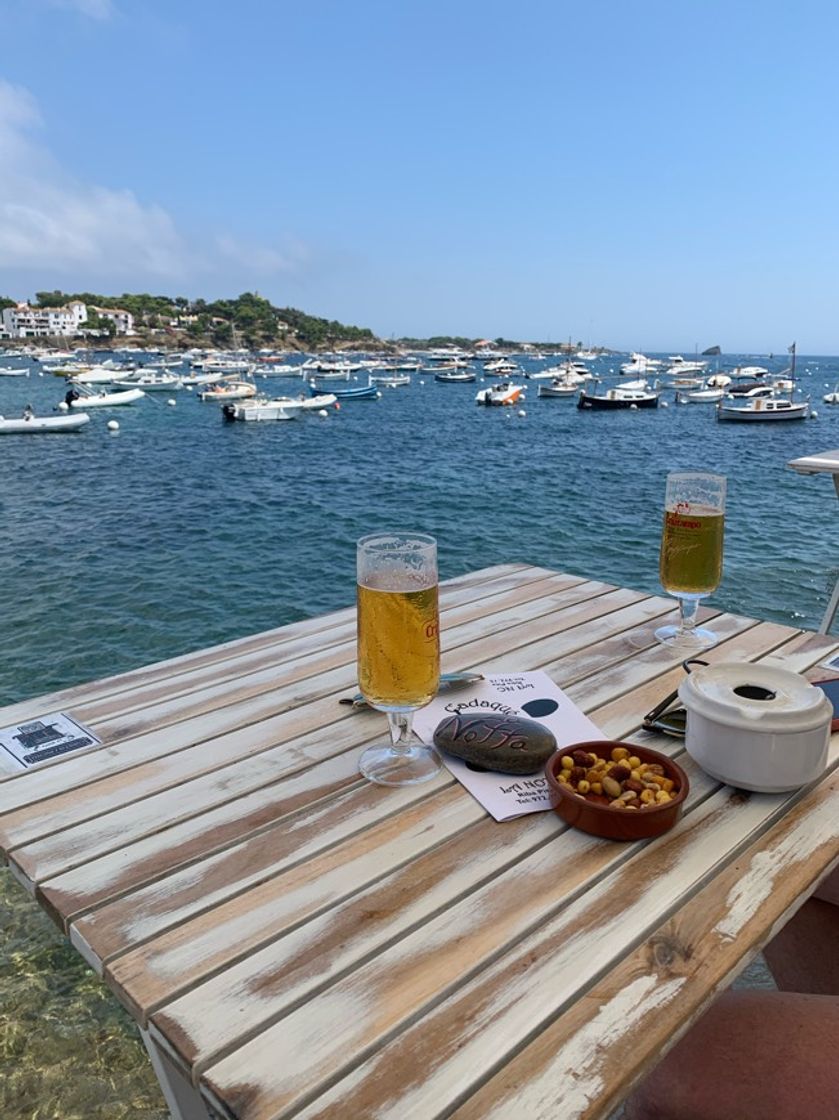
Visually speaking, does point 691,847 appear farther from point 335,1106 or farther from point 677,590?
point 677,590

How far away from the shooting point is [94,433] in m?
26.5

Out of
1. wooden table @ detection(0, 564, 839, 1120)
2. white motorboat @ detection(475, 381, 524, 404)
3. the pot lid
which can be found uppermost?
the pot lid

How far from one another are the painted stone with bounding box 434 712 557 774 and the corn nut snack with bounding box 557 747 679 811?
61 millimetres

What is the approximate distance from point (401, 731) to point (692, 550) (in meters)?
0.73

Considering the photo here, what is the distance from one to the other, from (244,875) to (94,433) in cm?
2818

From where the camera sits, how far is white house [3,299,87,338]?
100438 millimetres

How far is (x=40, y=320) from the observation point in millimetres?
101938

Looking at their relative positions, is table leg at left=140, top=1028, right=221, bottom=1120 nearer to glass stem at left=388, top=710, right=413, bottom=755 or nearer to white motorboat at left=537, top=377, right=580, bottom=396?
glass stem at left=388, top=710, right=413, bottom=755

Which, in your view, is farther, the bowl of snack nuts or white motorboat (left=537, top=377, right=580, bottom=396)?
white motorboat (left=537, top=377, right=580, bottom=396)

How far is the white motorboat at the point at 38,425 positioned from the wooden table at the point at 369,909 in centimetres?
2627

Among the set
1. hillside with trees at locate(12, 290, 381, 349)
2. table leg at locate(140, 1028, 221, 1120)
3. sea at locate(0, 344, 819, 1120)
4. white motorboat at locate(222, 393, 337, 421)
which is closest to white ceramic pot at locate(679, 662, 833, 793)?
table leg at locate(140, 1028, 221, 1120)

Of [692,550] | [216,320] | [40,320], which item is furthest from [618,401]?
[40,320]

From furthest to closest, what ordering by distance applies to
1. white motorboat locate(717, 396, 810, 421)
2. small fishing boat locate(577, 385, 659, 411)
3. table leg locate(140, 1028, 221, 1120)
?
small fishing boat locate(577, 385, 659, 411) → white motorboat locate(717, 396, 810, 421) → table leg locate(140, 1028, 221, 1120)

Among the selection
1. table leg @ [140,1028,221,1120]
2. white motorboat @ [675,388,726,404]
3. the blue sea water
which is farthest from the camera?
white motorboat @ [675,388,726,404]
